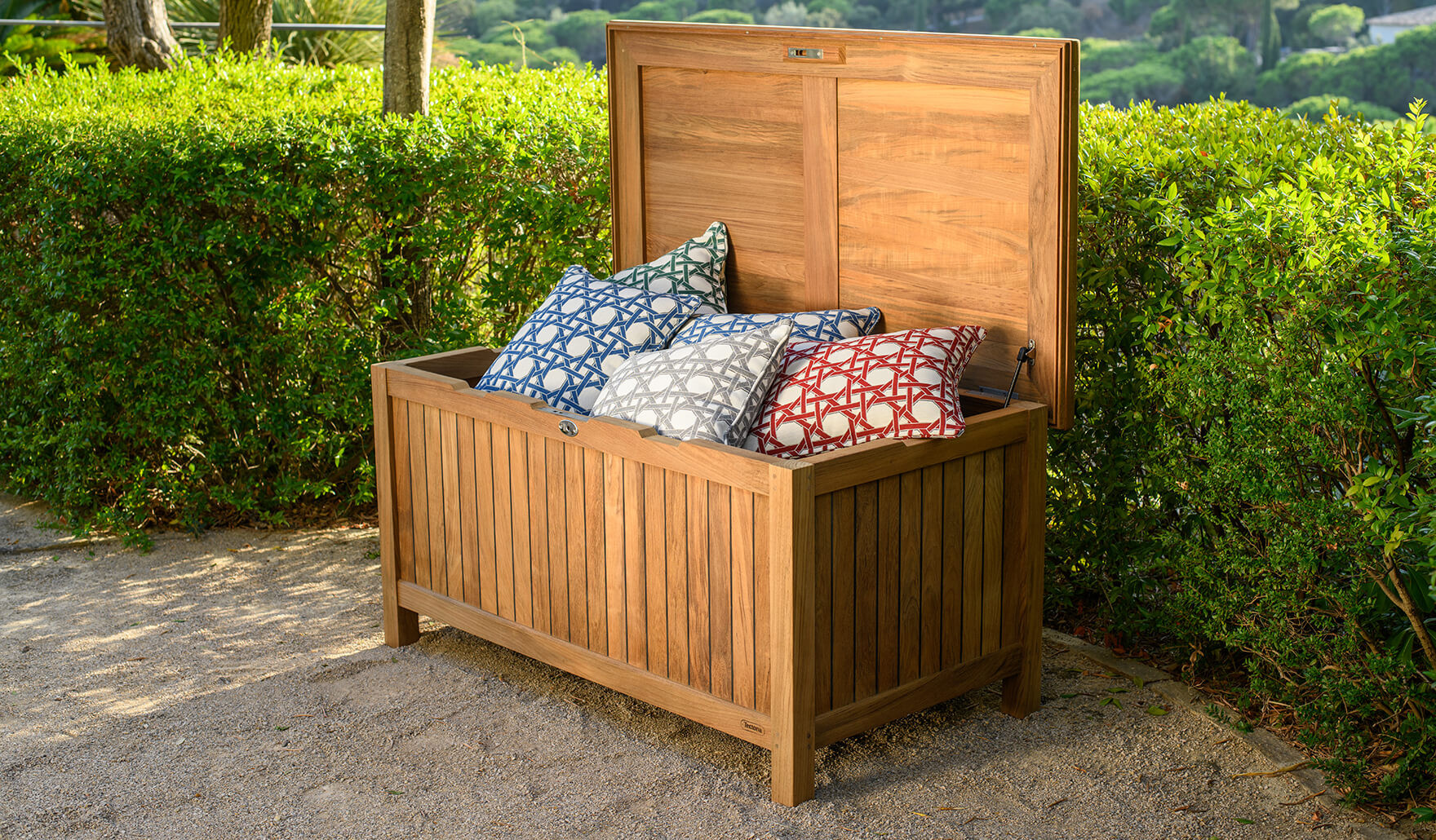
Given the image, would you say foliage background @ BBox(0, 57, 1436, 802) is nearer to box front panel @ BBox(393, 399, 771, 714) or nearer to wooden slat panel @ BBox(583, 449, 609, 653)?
box front panel @ BBox(393, 399, 771, 714)

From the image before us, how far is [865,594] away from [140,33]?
6.10 metres

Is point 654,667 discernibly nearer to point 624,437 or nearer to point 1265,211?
point 624,437

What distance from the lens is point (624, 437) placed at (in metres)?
3.25

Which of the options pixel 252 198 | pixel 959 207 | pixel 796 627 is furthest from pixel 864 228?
pixel 252 198

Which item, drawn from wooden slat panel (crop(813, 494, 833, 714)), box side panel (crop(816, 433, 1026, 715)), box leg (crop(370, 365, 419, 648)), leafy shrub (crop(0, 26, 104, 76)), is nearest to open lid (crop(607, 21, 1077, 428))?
box side panel (crop(816, 433, 1026, 715))

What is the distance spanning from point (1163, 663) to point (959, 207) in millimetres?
1437

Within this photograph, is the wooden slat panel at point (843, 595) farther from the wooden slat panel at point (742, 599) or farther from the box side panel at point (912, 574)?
the wooden slat panel at point (742, 599)

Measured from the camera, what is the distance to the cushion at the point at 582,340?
12.1 feet

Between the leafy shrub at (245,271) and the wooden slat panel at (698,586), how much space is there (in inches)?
75.5

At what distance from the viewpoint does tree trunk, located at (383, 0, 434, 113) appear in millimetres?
5266

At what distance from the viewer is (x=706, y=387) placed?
10.7 feet

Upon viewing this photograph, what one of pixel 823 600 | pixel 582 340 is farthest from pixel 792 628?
pixel 582 340

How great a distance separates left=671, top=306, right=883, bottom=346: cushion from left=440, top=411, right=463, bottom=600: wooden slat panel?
70cm

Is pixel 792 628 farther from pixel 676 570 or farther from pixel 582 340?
pixel 582 340
